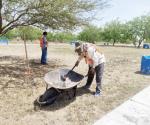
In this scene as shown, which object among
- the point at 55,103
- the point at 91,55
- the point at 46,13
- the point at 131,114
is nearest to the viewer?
the point at 131,114

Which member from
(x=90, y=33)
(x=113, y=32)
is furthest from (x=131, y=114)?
(x=113, y=32)

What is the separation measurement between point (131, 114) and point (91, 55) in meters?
1.89

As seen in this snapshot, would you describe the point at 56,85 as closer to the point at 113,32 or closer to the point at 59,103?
the point at 59,103

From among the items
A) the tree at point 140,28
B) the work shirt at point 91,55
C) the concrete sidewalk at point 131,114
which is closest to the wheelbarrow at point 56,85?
the work shirt at point 91,55

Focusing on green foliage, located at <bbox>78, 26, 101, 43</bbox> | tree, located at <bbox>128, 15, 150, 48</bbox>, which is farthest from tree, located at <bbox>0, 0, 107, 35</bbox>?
tree, located at <bbox>128, 15, 150, 48</bbox>

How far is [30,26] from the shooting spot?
36.2 feet

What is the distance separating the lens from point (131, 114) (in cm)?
607

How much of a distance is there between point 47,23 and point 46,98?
4906 millimetres

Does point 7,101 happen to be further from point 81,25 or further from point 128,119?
point 81,25

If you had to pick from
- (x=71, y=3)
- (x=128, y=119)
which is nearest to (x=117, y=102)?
(x=128, y=119)

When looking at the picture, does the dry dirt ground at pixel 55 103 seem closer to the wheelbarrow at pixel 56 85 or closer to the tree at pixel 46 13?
the wheelbarrow at pixel 56 85

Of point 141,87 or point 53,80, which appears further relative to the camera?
point 141,87

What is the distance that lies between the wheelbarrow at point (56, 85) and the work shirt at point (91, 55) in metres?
0.55

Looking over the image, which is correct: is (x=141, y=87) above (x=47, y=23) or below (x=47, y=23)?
below
